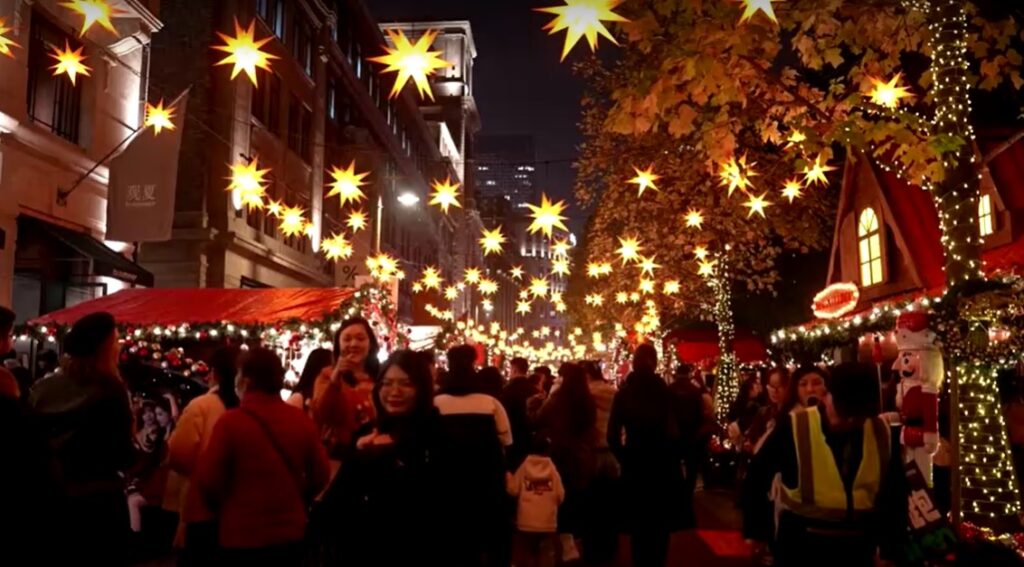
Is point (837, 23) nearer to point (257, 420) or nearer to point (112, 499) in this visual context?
point (257, 420)

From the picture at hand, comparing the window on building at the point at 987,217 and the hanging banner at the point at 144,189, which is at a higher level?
the hanging banner at the point at 144,189

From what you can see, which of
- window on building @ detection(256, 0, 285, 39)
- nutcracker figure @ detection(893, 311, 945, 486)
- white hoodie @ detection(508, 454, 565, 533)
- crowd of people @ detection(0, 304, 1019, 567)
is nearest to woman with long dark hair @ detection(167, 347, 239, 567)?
crowd of people @ detection(0, 304, 1019, 567)

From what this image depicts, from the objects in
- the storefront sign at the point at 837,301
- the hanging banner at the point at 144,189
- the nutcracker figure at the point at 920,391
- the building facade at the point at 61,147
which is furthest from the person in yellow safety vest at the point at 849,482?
the building facade at the point at 61,147

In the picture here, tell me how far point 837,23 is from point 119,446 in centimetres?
789

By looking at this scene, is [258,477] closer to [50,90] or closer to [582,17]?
[582,17]

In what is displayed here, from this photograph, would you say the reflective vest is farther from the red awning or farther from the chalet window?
the chalet window

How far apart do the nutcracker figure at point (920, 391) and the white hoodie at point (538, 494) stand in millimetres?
3907

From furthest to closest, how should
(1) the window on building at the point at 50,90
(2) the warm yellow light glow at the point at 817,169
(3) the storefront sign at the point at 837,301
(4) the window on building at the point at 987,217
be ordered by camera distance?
(3) the storefront sign at the point at 837,301 < (1) the window on building at the point at 50,90 < (4) the window on building at the point at 987,217 < (2) the warm yellow light glow at the point at 817,169

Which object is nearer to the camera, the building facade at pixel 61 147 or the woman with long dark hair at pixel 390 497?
the woman with long dark hair at pixel 390 497

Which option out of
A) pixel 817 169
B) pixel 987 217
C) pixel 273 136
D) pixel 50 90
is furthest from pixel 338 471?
pixel 273 136

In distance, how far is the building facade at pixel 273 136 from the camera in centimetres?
2720

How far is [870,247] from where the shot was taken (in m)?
20.2

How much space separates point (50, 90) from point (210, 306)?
726cm

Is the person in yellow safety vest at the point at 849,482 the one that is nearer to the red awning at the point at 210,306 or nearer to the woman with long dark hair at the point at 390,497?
the woman with long dark hair at the point at 390,497
